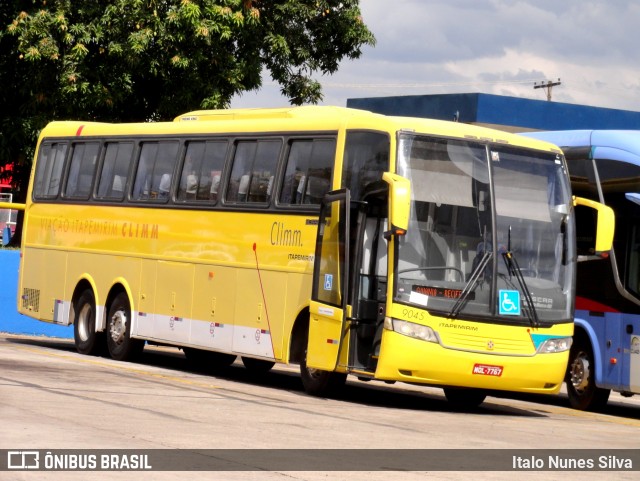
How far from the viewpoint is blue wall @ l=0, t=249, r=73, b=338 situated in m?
29.6

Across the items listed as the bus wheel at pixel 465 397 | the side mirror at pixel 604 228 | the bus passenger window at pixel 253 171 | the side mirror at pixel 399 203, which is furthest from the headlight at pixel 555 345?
the bus passenger window at pixel 253 171

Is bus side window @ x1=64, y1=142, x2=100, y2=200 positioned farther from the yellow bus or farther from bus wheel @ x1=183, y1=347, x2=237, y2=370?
bus wheel @ x1=183, y1=347, x2=237, y2=370

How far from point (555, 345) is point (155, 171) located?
744cm

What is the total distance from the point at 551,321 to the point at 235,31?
63.2 ft

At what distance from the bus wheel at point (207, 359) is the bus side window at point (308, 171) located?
17.5 ft

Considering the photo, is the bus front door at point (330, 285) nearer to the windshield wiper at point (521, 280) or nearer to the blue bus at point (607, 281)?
the windshield wiper at point (521, 280)

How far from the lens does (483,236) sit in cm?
1602

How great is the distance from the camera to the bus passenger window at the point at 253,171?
60.4ft

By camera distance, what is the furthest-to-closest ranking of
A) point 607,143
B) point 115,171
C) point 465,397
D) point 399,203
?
point 115,171, point 607,143, point 465,397, point 399,203

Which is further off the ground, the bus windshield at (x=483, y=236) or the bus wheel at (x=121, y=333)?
the bus windshield at (x=483, y=236)

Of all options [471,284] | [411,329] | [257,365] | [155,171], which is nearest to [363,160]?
[471,284]

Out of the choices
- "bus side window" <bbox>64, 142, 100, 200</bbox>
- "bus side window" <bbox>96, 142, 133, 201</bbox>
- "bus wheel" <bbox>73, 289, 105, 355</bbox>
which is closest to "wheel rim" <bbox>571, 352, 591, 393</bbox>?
"bus side window" <bbox>96, 142, 133, 201</bbox>

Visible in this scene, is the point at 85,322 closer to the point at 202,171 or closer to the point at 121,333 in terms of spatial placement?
the point at 121,333

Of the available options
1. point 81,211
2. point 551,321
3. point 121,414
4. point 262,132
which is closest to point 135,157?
→ point 81,211
